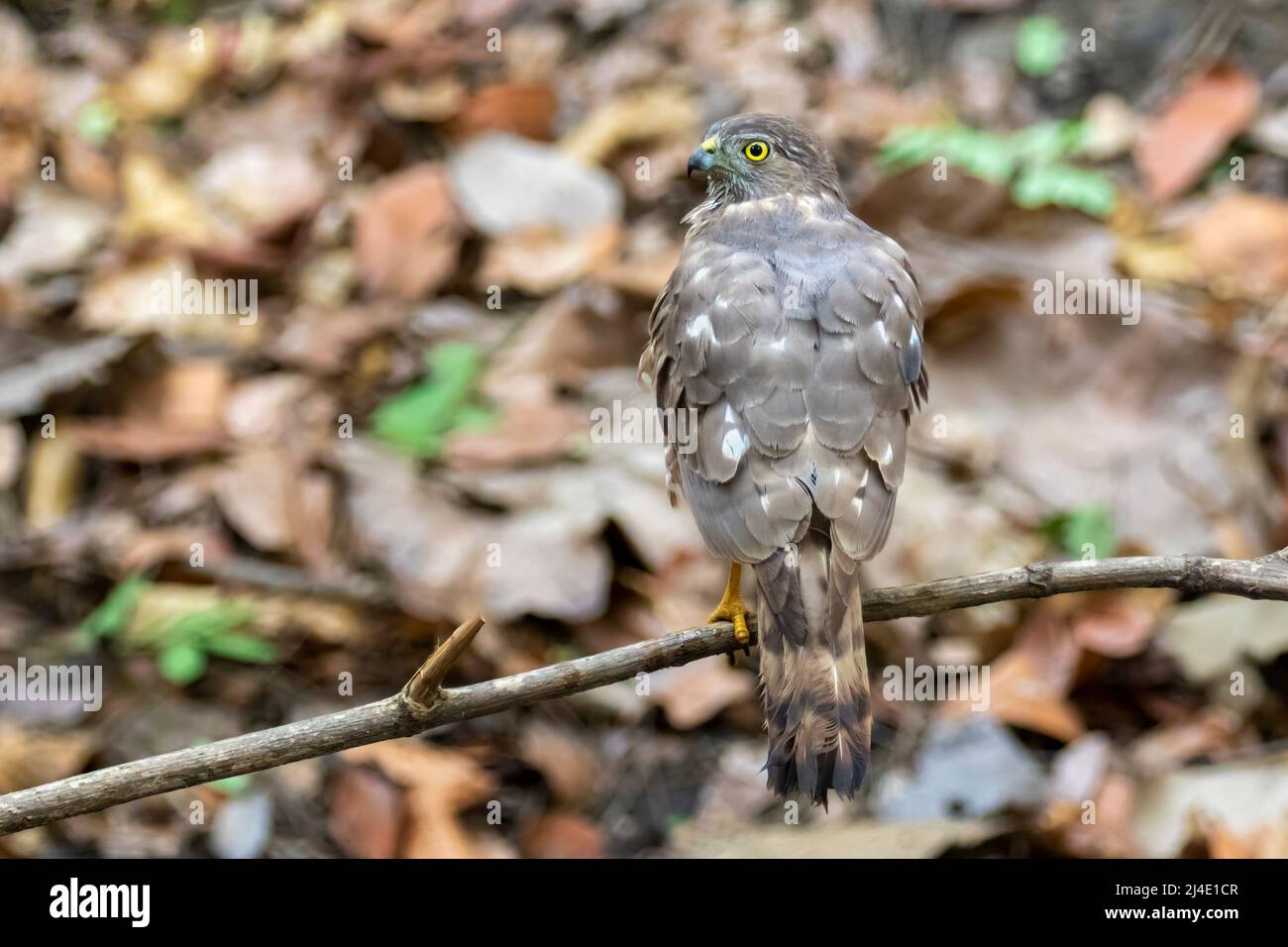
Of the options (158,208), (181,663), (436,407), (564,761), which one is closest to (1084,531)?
(564,761)

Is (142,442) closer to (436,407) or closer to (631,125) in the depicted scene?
(436,407)

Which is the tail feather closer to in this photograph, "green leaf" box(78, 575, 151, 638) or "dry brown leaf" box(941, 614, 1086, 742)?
"dry brown leaf" box(941, 614, 1086, 742)

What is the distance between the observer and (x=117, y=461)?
7430 mm

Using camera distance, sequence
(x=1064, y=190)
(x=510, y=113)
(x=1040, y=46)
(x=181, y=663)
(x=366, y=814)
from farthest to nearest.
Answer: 1. (x=510, y=113)
2. (x=1040, y=46)
3. (x=1064, y=190)
4. (x=181, y=663)
5. (x=366, y=814)

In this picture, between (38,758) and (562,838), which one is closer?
(562,838)

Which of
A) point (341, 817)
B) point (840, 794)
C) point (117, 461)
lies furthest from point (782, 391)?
point (117, 461)

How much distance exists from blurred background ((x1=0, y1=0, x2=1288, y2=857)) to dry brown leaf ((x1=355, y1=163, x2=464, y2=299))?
0.12 feet

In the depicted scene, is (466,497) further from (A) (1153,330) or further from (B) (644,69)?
(B) (644,69)

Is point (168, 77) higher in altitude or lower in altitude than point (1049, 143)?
higher

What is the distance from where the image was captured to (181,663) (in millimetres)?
6316

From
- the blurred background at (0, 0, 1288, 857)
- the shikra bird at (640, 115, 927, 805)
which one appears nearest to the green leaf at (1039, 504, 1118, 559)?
the blurred background at (0, 0, 1288, 857)

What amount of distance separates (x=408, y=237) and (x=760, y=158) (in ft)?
12.9

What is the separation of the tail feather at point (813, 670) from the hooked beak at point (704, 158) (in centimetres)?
156

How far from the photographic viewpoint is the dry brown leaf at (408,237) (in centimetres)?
831
